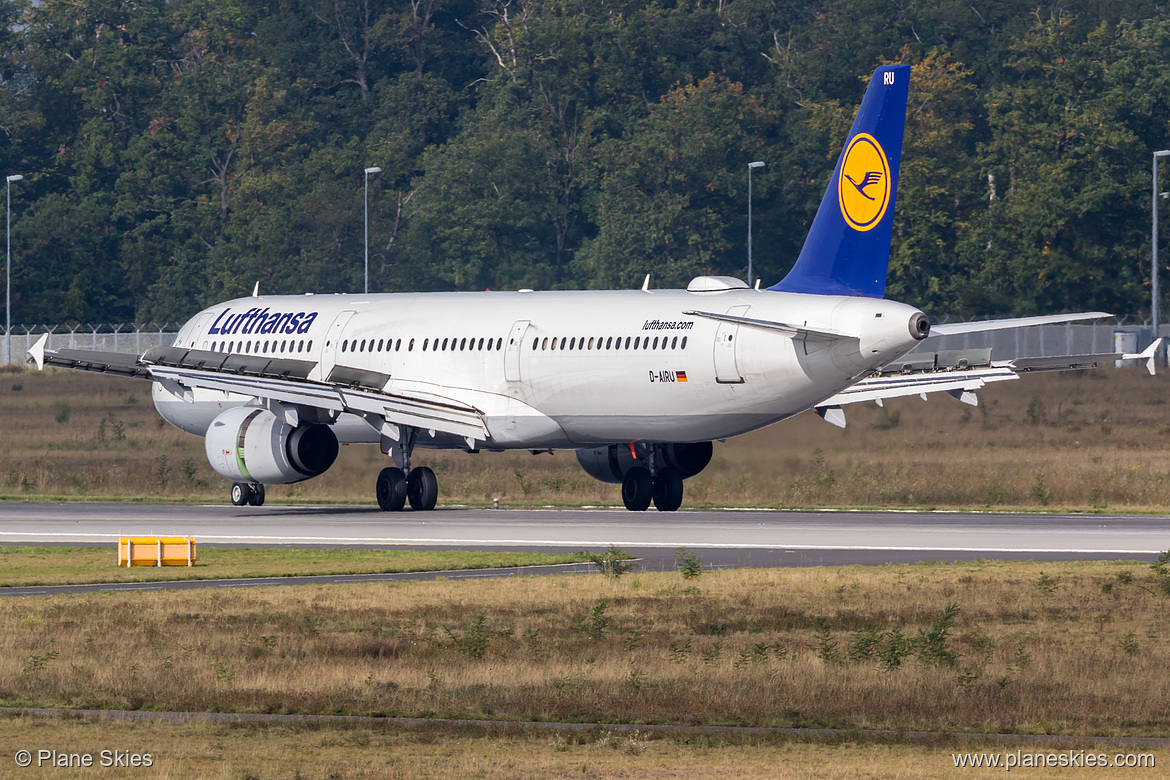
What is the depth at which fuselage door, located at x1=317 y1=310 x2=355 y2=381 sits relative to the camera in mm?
49312

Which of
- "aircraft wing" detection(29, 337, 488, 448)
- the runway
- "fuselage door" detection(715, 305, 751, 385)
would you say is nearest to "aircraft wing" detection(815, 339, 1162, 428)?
"fuselage door" detection(715, 305, 751, 385)

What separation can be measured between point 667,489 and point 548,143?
7813cm

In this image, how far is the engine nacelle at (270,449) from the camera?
148 ft

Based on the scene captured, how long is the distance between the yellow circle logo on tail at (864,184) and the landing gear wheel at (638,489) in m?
8.70

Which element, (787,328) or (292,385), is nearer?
(787,328)

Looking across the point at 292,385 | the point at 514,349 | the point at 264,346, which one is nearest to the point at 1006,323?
A: the point at 514,349

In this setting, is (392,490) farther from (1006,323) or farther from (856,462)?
(1006,323)

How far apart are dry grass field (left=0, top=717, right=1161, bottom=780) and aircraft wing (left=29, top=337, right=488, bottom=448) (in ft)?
87.2

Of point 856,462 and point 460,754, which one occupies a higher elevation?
point 856,462

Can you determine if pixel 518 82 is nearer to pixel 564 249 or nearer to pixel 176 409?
pixel 564 249

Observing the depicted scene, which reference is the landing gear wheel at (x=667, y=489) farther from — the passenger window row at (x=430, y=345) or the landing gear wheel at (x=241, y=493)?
the landing gear wheel at (x=241, y=493)

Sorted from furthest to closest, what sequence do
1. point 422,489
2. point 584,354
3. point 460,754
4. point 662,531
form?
point 422,489 → point 584,354 → point 662,531 → point 460,754

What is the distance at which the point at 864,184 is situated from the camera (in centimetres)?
4016
